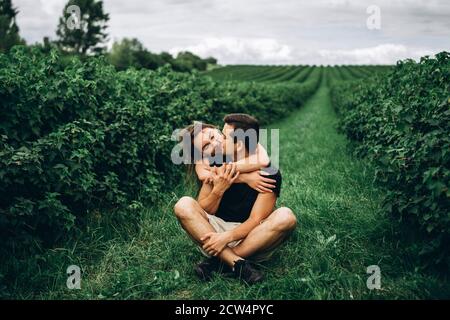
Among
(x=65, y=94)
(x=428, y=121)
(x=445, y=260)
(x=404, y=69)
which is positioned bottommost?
(x=445, y=260)

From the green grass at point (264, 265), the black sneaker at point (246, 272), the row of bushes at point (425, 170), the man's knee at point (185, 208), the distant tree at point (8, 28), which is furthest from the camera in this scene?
the distant tree at point (8, 28)

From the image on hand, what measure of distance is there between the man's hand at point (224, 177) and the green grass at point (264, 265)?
2.42 ft

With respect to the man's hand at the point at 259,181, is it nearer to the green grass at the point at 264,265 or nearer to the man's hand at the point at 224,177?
the man's hand at the point at 224,177

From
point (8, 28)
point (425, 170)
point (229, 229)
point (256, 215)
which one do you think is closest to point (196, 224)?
point (229, 229)

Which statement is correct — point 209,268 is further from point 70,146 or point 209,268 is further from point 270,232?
point 70,146

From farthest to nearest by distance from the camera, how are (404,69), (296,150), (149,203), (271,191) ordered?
1. (296,150)
2. (404,69)
3. (149,203)
4. (271,191)

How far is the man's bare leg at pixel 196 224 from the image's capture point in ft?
11.4

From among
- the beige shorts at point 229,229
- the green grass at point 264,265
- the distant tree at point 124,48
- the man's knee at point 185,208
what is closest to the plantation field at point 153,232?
the green grass at point 264,265

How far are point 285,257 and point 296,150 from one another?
5660 mm

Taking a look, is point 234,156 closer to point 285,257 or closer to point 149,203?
point 285,257

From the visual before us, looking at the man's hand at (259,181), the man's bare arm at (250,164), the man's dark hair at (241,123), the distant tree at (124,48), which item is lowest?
the man's hand at (259,181)
